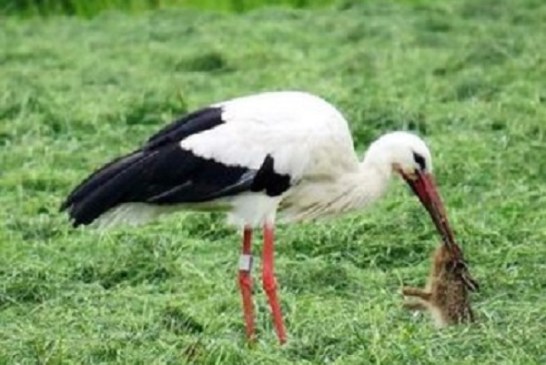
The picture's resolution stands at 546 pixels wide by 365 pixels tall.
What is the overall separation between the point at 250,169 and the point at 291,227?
68.6 inches

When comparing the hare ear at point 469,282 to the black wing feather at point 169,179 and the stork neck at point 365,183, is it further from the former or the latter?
the black wing feather at point 169,179

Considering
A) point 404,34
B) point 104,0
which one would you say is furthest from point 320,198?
point 104,0

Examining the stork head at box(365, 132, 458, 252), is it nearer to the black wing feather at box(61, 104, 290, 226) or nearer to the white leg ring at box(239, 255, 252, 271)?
the black wing feather at box(61, 104, 290, 226)

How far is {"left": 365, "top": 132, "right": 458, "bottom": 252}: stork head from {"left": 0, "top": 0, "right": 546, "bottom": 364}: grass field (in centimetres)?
37

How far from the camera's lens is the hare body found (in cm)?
717

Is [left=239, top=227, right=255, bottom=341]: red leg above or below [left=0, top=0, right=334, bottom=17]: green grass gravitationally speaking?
above

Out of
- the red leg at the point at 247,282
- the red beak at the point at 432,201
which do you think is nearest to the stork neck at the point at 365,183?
the red beak at the point at 432,201

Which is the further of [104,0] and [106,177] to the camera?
[104,0]

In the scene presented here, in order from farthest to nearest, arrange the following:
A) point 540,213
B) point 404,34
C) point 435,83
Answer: point 404,34, point 435,83, point 540,213

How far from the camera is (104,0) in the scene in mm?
17875

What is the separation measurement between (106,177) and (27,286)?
94cm

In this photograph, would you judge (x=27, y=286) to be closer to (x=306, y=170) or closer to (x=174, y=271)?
(x=174, y=271)

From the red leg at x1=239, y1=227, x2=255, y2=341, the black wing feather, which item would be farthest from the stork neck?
the red leg at x1=239, y1=227, x2=255, y2=341

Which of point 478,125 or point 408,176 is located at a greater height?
point 408,176
